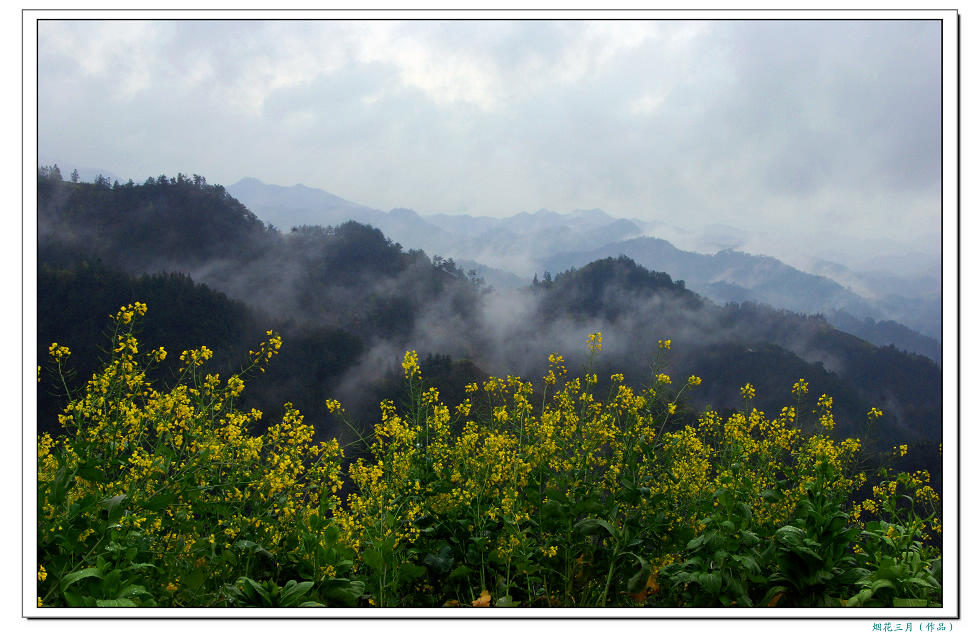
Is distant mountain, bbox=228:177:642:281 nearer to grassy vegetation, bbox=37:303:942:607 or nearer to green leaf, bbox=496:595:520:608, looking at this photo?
grassy vegetation, bbox=37:303:942:607

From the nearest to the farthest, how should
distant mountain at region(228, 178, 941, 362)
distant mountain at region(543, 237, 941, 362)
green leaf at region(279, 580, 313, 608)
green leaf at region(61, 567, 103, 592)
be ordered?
1. green leaf at region(61, 567, 103, 592)
2. green leaf at region(279, 580, 313, 608)
3. distant mountain at region(228, 178, 941, 362)
4. distant mountain at region(543, 237, 941, 362)

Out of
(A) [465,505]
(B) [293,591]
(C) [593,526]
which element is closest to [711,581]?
(C) [593,526]

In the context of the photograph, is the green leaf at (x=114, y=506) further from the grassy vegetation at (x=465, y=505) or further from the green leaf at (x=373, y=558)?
the green leaf at (x=373, y=558)

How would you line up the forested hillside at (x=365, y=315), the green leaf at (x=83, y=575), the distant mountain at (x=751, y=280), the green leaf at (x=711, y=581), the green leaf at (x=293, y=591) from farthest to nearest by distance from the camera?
the distant mountain at (x=751, y=280)
the forested hillside at (x=365, y=315)
the green leaf at (x=711, y=581)
the green leaf at (x=293, y=591)
the green leaf at (x=83, y=575)

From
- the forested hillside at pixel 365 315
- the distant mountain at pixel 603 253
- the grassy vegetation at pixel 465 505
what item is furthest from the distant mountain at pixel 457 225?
the grassy vegetation at pixel 465 505

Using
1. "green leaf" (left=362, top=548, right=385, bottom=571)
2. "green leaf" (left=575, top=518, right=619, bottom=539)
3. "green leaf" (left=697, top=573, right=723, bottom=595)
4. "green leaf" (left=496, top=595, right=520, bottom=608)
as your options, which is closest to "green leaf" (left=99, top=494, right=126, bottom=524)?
"green leaf" (left=362, top=548, right=385, bottom=571)

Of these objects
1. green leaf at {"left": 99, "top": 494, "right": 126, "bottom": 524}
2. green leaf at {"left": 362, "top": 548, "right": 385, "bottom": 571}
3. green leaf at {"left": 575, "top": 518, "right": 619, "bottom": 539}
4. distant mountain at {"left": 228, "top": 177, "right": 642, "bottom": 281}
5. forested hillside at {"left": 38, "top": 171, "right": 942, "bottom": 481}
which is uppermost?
distant mountain at {"left": 228, "top": 177, "right": 642, "bottom": 281}

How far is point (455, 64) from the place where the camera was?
10.8ft

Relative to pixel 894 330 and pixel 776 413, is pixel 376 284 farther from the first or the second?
pixel 894 330

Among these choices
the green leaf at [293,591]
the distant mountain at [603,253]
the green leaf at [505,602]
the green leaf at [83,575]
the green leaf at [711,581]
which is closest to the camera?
the green leaf at [83,575]

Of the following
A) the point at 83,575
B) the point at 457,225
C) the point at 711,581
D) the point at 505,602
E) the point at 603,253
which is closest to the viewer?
the point at 83,575

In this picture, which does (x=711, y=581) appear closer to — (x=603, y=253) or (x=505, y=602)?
(x=505, y=602)

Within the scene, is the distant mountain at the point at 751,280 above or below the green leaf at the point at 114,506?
above
